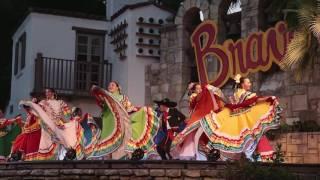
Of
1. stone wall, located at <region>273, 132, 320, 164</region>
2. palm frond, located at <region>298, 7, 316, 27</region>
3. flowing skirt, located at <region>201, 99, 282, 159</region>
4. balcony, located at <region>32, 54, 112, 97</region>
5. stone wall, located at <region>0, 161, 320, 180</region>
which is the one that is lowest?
stone wall, located at <region>0, 161, 320, 180</region>

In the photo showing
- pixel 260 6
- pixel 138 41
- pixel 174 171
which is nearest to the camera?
pixel 174 171

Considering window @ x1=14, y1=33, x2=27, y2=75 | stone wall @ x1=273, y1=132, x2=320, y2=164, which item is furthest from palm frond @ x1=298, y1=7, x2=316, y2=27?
window @ x1=14, y1=33, x2=27, y2=75

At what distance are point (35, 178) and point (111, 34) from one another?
38.9ft

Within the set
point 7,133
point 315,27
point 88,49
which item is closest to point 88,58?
point 88,49

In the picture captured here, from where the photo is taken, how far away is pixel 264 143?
1422 cm

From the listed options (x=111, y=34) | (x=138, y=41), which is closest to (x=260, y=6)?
(x=138, y=41)

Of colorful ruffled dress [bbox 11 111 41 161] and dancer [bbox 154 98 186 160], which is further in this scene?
colorful ruffled dress [bbox 11 111 41 161]

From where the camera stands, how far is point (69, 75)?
2544 cm

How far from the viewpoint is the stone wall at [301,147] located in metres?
16.4

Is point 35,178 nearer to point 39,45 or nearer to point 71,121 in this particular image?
point 71,121

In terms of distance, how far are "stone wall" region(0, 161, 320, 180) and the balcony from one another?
1068cm

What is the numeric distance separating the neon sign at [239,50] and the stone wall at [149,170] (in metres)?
5.74

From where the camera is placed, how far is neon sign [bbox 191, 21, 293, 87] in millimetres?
18906

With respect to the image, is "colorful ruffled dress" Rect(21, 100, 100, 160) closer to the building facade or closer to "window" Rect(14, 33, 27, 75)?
the building facade
